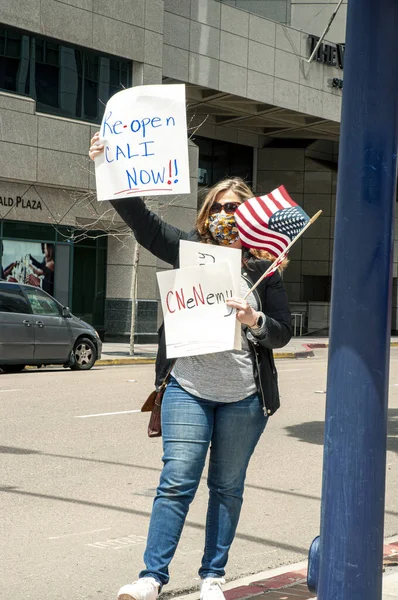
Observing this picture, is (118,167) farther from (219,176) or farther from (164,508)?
(219,176)

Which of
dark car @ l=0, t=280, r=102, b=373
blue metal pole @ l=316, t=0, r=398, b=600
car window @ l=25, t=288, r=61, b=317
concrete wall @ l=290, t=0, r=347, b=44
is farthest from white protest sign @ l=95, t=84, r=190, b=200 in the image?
concrete wall @ l=290, t=0, r=347, b=44

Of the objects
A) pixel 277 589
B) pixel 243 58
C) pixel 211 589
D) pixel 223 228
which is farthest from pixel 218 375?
pixel 243 58

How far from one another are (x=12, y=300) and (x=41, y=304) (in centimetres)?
74

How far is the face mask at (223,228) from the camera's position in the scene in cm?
470

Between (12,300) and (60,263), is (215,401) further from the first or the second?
(60,263)

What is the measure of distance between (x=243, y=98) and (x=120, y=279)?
815 cm

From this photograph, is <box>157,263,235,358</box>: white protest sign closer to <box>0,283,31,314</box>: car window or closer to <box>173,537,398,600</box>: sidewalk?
<box>173,537,398,600</box>: sidewalk

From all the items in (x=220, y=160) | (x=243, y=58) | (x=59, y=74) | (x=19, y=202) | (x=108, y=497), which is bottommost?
(x=108, y=497)

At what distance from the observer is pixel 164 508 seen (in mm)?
4426

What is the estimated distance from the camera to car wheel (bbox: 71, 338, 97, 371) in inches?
782

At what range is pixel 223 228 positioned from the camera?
4.70 meters

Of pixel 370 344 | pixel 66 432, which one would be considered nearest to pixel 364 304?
pixel 370 344

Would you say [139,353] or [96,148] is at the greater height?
[96,148]

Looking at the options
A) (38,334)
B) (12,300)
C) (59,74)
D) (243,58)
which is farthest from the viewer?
(243,58)
